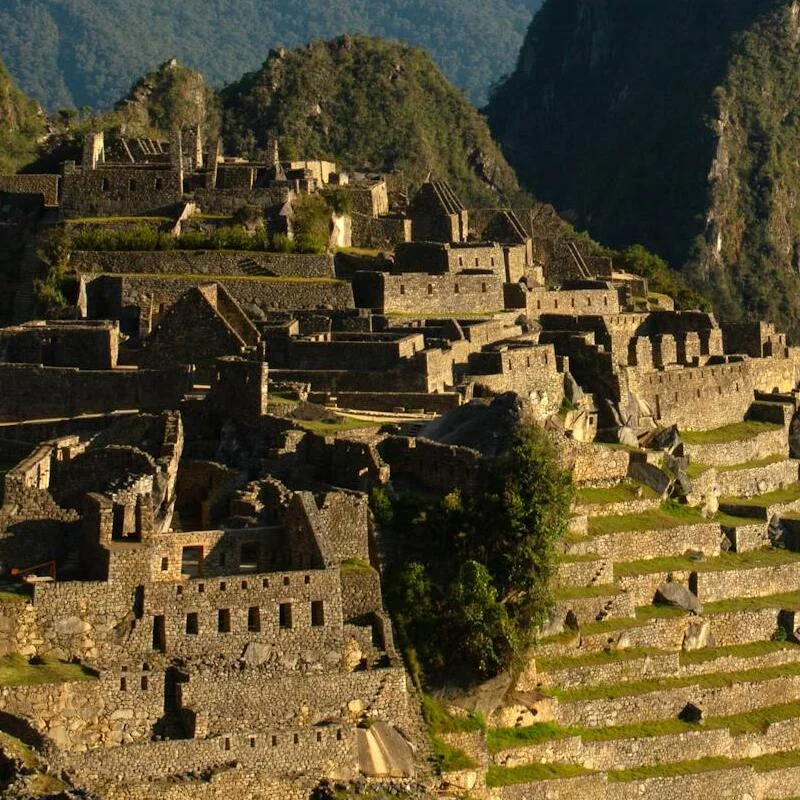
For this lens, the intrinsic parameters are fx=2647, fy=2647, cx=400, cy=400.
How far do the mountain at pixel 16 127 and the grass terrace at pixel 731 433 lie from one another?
36.2 m

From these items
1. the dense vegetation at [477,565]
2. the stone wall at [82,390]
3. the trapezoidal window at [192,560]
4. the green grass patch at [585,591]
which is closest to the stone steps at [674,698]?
the green grass patch at [585,591]

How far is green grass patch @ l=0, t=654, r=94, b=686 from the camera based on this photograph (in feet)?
124

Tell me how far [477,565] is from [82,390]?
42.7ft

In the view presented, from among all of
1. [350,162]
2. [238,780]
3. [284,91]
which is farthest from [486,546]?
[284,91]

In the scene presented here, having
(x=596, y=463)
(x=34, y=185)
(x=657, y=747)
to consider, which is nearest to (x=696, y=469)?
(x=596, y=463)

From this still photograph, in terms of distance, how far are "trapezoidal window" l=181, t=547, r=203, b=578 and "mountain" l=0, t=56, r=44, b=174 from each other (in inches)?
1989

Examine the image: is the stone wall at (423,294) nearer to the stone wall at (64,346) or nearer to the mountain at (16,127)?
the stone wall at (64,346)

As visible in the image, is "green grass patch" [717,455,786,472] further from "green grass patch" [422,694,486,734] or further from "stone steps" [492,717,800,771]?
"green grass patch" [422,694,486,734]

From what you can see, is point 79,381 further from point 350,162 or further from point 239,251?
point 350,162

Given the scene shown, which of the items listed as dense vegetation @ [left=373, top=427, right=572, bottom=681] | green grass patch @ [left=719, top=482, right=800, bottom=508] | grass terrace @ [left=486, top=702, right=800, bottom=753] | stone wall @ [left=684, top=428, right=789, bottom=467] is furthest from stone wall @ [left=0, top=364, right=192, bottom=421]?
green grass patch @ [left=719, top=482, right=800, bottom=508]

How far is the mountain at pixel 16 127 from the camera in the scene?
96.1 m

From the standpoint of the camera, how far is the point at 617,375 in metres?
58.7

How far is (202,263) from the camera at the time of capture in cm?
6488

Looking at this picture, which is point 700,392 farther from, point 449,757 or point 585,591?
point 449,757
